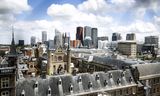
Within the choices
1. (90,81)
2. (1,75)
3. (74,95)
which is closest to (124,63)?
(90,81)

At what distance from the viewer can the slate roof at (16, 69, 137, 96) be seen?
5254cm

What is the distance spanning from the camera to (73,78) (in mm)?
59219

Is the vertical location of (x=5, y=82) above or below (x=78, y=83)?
above

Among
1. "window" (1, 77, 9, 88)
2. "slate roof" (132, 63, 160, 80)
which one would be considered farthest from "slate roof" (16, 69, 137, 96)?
"slate roof" (132, 63, 160, 80)

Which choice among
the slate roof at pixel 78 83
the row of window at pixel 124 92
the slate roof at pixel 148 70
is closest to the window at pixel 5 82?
the slate roof at pixel 78 83

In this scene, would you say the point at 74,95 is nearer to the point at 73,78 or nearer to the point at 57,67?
the point at 73,78

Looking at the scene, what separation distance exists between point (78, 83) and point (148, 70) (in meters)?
32.4

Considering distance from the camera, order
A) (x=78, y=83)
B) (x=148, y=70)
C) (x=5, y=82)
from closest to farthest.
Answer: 1. (x=5, y=82)
2. (x=78, y=83)
3. (x=148, y=70)

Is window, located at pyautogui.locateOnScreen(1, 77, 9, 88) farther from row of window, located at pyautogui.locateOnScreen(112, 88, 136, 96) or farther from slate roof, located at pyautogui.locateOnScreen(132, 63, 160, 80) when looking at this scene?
slate roof, located at pyautogui.locateOnScreen(132, 63, 160, 80)

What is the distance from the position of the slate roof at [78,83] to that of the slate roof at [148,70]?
767 centimetres

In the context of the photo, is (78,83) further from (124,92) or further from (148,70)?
(148,70)

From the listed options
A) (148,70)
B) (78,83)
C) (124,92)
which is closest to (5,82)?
(78,83)

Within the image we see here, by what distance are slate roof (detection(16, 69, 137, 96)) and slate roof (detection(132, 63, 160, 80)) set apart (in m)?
7.67

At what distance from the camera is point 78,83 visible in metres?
59.1
